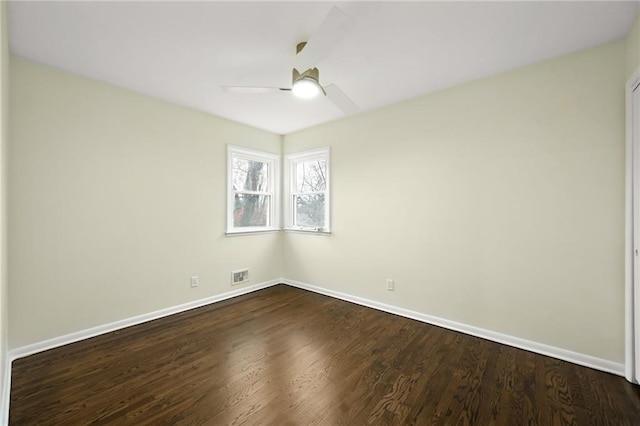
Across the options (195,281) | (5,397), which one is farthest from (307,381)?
(195,281)

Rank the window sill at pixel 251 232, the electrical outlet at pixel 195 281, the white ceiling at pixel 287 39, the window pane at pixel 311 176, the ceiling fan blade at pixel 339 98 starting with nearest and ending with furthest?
the white ceiling at pixel 287 39
the ceiling fan blade at pixel 339 98
the electrical outlet at pixel 195 281
the window sill at pixel 251 232
the window pane at pixel 311 176

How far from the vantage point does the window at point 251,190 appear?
3.85 metres

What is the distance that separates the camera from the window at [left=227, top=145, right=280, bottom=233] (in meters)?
3.85

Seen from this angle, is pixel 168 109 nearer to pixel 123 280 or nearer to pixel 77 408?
pixel 123 280

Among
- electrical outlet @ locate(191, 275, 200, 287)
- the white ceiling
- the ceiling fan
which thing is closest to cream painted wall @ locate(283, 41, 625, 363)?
the white ceiling

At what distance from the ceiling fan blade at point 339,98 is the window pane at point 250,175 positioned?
81.3 inches

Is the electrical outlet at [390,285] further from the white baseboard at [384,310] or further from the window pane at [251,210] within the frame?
the window pane at [251,210]

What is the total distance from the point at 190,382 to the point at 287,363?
710 millimetres

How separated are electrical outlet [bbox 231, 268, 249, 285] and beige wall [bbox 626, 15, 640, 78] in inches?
169

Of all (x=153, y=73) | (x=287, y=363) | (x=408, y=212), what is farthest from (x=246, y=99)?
(x=287, y=363)

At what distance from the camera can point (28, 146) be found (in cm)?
229

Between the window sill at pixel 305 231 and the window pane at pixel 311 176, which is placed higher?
the window pane at pixel 311 176

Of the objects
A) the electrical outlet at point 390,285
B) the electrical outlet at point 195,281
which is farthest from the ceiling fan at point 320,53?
the electrical outlet at point 195,281

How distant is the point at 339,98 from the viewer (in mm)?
2324
